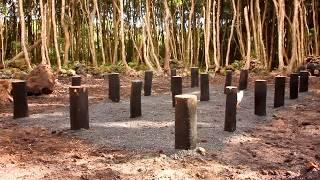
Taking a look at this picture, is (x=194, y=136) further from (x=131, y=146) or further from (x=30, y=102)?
(x=30, y=102)

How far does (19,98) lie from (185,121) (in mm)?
3420

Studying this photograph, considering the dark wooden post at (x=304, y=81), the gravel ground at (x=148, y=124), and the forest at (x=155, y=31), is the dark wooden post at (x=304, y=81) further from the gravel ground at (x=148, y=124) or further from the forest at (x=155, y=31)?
the forest at (x=155, y=31)

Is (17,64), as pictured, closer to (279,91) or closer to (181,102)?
(279,91)

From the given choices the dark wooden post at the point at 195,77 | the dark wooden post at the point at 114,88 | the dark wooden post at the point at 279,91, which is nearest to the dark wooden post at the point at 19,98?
the dark wooden post at the point at 114,88

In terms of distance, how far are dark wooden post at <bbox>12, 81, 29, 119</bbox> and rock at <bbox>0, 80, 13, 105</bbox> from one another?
1747mm

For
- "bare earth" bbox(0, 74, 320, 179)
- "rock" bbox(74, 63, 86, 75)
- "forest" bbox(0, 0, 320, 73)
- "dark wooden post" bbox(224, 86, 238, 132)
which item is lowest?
"bare earth" bbox(0, 74, 320, 179)

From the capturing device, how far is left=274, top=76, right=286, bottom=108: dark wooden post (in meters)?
8.62

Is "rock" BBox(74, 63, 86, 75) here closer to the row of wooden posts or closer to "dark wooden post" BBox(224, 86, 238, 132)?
the row of wooden posts

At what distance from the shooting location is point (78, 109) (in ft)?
21.4

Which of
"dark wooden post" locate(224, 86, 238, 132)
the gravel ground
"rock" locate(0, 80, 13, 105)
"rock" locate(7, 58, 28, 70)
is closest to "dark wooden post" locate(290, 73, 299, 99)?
the gravel ground

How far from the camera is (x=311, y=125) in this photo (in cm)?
724

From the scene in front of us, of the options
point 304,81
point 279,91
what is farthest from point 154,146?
point 304,81

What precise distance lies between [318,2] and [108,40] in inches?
393

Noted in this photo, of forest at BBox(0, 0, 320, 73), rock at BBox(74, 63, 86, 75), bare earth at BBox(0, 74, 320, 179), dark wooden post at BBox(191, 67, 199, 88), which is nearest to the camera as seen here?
bare earth at BBox(0, 74, 320, 179)
